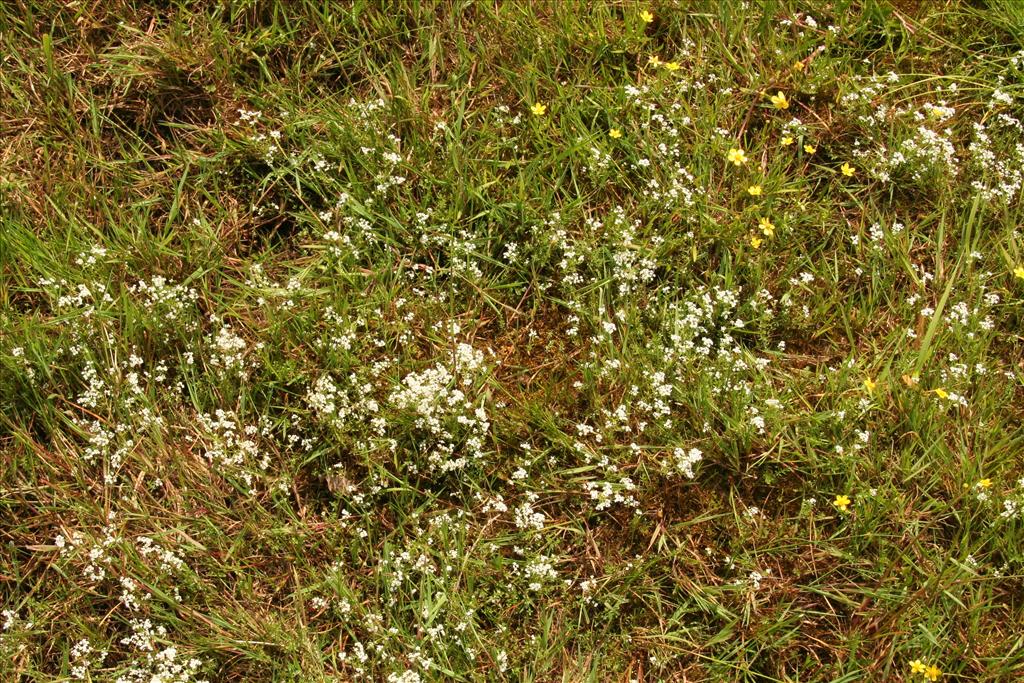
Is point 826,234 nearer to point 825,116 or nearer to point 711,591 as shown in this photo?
point 825,116

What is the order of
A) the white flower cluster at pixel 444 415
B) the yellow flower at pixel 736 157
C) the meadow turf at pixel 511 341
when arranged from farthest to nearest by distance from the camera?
the yellow flower at pixel 736 157 → the white flower cluster at pixel 444 415 → the meadow turf at pixel 511 341

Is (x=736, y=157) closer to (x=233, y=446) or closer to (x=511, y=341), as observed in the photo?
(x=511, y=341)

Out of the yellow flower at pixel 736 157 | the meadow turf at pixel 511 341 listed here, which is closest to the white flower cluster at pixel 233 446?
the meadow turf at pixel 511 341

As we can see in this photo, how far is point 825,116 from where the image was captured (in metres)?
3.88

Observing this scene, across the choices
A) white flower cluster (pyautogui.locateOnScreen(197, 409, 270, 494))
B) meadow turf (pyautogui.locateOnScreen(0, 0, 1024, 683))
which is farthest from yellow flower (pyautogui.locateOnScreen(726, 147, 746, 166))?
white flower cluster (pyautogui.locateOnScreen(197, 409, 270, 494))

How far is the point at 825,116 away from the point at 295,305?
2.40 metres

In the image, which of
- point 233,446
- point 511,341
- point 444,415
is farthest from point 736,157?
point 233,446

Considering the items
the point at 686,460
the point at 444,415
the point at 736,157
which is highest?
the point at 736,157

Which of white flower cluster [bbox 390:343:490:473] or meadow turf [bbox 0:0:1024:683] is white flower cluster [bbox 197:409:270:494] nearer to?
meadow turf [bbox 0:0:1024:683]

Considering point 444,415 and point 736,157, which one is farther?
point 736,157

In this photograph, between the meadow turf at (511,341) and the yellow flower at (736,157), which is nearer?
the meadow turf at (511,341)

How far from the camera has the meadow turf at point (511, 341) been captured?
3.20 m

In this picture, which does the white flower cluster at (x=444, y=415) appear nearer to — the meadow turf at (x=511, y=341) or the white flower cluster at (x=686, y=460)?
the meadow turf at (x=511, y=341)

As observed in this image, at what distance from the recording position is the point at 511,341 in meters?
3.57
